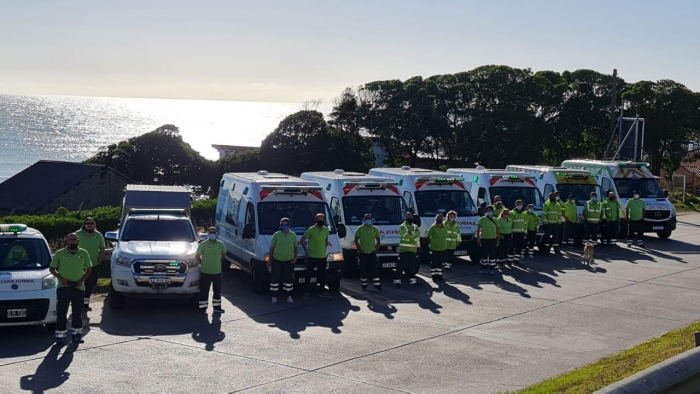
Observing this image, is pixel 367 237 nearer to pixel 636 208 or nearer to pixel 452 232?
pixel 452 232

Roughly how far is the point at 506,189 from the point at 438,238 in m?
6.43

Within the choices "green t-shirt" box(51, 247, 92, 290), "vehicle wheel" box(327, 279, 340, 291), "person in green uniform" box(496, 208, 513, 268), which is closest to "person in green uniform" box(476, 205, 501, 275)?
"person in green uniform" box(496, 208, 513, 268)

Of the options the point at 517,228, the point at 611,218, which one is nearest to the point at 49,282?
the point at 517,228

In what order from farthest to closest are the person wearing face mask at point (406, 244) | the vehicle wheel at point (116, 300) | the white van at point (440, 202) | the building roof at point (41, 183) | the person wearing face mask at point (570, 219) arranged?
1. the building roof at point (41, 183)
2. the person wearing face mask at point (570, 219)
3. the white van at point (440, 202)
4. the person wearing face mask at point (406, 244)
5. the vehicle wheel at point (116, 300)

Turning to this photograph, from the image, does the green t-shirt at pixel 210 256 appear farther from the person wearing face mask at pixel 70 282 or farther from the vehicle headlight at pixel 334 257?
the person wearing face mask at pixel 70 282

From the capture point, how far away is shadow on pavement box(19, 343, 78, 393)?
1070 cm

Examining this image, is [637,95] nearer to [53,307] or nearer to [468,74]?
[468,74]

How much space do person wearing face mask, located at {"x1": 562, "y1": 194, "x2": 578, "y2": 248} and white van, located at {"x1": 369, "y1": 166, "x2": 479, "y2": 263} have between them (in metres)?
4.23

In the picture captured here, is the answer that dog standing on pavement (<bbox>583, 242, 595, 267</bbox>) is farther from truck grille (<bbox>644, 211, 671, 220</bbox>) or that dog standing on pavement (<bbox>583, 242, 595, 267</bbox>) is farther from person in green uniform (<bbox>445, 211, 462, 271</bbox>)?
truck grille (<bbox>644, 211, 671, 220</bbox>)

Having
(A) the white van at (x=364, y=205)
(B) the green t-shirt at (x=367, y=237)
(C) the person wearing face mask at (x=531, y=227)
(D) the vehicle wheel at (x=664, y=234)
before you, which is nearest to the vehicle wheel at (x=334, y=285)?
(B) the green t-shirt at (x=367, y=237)

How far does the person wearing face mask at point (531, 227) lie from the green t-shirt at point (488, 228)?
2.51 meters

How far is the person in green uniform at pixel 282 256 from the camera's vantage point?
1708 centimetres

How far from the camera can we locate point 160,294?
15656mm

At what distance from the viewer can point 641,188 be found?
29031 millimetres
